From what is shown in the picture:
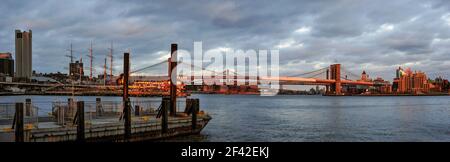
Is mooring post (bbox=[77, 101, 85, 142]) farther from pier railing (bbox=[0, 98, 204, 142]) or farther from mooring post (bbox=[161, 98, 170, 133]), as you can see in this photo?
mooring post (bbox=[161, 98, 170, 133])

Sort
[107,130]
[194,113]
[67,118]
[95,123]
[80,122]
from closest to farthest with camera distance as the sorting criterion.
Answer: [80,122]
[107,130]
[95,123]
[67,118]
[194,113]

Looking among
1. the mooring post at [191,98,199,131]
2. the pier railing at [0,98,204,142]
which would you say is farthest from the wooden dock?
the mooring post at [191,98,199,131]

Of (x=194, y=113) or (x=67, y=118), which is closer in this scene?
(x=67, y=118)

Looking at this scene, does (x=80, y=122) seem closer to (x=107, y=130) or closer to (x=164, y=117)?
(x=107, y=130)

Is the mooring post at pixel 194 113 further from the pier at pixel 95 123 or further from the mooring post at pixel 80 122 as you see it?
the mooring post at pixel 80 122

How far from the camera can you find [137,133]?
1792 centimetres

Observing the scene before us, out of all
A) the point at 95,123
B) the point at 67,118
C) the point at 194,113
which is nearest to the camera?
the point at 95,123

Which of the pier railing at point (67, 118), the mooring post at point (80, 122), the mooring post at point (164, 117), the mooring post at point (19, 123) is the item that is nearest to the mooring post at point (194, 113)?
the pier railing at point (67, 118)

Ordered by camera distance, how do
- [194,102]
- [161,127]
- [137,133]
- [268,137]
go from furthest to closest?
[268,137] < [194,102] < [161,127] < [137,133]

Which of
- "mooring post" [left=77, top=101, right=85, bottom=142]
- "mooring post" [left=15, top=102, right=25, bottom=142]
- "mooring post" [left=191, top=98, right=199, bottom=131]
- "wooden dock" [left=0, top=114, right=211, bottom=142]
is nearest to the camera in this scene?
"mooring post" [left=15, top=102, right=25, bottom=142]

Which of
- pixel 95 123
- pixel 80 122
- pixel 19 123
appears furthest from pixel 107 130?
pixel 19 123
